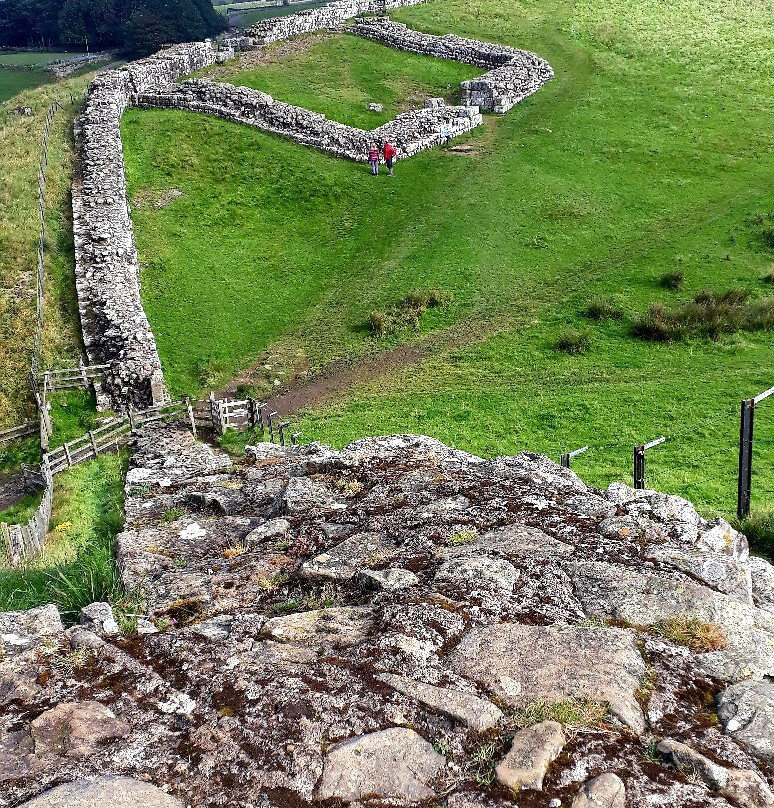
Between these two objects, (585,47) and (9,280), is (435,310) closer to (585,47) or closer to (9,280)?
(9,280)

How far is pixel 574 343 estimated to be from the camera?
31.2 m

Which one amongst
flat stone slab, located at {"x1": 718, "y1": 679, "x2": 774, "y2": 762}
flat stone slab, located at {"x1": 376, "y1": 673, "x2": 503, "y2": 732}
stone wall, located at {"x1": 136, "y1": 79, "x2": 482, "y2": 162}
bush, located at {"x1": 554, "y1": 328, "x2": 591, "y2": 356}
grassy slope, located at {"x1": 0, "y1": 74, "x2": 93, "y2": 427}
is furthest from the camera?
stone wall, located at {"x1": 136, "y1": 79, "x2": 482, "y2": 162}

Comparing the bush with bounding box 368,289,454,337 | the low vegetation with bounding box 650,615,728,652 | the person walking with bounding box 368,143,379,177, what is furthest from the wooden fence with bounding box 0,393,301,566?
the person walking with bounding box 368,143,379,177

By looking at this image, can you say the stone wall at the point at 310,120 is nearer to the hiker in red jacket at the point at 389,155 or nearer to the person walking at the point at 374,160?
the person walking at the point at 374,160

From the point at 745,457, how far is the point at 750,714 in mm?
10903

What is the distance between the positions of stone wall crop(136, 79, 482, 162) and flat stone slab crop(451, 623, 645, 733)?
39466mm

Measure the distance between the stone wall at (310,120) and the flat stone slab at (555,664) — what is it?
3947cm

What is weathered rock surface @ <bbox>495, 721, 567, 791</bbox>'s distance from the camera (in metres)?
7.79

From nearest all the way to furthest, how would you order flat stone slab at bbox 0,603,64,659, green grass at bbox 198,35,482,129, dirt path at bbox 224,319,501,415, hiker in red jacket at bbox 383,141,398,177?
flat stone slab at bbox 0,603,64,659, dirt path at bbox 224,319,501,415, hiker in red jacket at bbox 383,141,398,177, green grass at bbox 198,35,482,129

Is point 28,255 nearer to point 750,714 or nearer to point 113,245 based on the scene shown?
point 113,245

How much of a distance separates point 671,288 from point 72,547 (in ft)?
87.7

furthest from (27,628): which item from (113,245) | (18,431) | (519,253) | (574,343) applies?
(519,253)

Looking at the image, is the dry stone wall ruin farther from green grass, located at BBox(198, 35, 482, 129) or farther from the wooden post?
green grass, located at BBox(198, 35, 482, 129)

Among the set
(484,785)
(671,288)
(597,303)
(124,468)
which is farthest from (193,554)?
(671,288)
